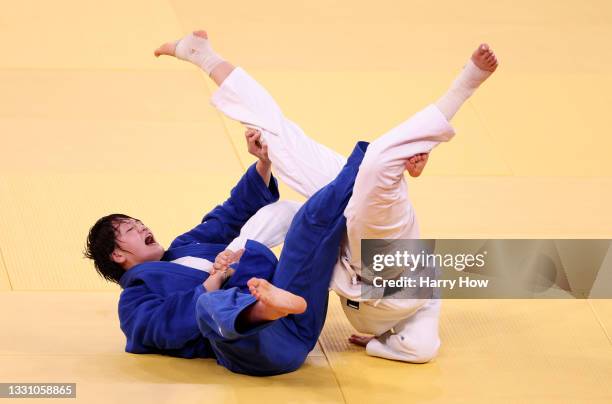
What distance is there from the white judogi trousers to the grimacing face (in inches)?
20.2

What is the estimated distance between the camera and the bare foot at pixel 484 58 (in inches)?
125

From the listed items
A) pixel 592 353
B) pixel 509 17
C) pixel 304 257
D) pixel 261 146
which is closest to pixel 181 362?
pixel 304 257

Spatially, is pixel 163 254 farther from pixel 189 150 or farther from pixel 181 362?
pixel 189 150

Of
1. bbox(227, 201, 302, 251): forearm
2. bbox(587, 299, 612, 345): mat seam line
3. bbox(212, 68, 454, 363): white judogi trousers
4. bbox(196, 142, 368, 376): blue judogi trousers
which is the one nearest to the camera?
bbox(212, 68, 454, 363): white judogi trousers

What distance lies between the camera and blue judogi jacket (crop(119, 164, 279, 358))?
11.4 feet

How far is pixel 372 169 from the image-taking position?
3.19m

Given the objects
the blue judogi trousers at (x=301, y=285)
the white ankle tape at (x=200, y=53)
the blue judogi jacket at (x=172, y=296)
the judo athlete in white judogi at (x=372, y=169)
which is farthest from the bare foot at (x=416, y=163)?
the white ankle tape at (x=200, y=53)

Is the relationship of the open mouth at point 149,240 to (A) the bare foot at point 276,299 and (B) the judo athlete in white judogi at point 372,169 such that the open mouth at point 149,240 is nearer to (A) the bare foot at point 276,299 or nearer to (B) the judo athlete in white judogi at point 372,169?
(B) the judo athlete in white judogi at point 372,169

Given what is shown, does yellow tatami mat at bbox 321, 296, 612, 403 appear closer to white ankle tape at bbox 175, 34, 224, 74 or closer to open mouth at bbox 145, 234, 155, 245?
open mouth at bbox 145, 234, 155, 245

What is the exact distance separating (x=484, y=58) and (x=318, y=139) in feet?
8.14

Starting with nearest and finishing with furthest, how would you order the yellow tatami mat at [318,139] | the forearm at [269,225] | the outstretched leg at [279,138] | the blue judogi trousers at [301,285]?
the blue judogi trousers at [301,285] → the yellow tatami mat at [318,139] → the outstretched leg at [279,138] → the forearm at [269,225]

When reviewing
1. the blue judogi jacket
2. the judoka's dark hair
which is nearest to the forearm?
the blue judogi jacket

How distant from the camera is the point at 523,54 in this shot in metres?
6.91

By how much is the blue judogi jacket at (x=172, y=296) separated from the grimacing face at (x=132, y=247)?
0.05m
